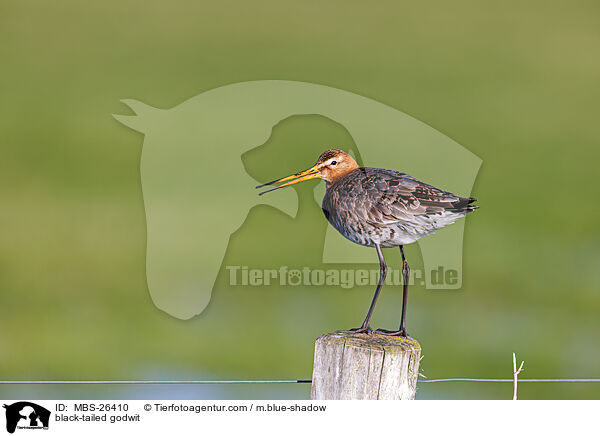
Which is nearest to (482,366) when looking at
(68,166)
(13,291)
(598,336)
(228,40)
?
(598,336)

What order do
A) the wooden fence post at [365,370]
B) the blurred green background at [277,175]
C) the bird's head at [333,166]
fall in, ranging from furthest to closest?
the blurred green background at [277,175], the bird's head at [333,166], the wooden fence post at [365,370]

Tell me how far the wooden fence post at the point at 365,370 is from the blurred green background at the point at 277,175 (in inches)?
98.3

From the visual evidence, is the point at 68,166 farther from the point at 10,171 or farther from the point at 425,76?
the point at 425,76

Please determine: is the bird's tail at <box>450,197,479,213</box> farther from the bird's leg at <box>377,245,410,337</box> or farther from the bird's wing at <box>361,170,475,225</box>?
the bird's leg at <box>377,245,410,337</box>

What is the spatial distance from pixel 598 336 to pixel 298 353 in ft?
9.26

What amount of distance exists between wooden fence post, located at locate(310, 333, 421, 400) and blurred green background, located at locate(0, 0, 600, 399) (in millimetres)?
2496

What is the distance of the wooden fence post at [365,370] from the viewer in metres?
2.53

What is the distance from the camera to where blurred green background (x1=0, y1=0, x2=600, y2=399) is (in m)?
6.02

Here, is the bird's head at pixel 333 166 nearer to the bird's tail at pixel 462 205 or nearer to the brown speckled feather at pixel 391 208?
the brown speckled feather at pixel 391 208

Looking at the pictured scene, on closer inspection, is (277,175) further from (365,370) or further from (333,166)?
(365,370)
